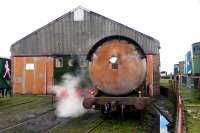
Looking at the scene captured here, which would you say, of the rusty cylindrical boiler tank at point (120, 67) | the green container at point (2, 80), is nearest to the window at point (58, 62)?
the green container at point (2, 80)

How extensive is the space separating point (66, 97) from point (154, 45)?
453 inches

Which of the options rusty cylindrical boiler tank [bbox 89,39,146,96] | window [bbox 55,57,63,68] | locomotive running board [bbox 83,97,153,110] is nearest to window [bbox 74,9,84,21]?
window [bbox 55,57,63,68]

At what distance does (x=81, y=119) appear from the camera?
15070 mm

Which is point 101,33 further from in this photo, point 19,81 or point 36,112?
point 36,112

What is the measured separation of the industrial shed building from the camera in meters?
29.7

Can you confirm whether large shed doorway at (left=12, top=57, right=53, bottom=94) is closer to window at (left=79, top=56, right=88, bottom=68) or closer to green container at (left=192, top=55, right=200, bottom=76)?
window at (left=79, top=56, right=88, bottom=68)

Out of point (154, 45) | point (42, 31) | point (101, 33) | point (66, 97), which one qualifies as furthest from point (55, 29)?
point (66, 97)

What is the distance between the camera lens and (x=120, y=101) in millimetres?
13234

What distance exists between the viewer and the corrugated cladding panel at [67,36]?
2947 cm

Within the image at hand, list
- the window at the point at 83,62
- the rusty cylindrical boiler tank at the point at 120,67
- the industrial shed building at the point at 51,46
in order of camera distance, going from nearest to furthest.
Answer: the rusty cylindrical boiler tank at the point at 120,67
the window at the point at 83,62
the industrial shed building at the point at 51,46

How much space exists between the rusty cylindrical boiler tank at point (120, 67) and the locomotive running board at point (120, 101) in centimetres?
47

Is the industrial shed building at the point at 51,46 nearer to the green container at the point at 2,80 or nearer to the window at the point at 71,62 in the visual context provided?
the window at the point at 71,62

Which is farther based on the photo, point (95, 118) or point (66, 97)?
point (66, 97)

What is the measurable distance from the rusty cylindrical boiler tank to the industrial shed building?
15.4 metres
